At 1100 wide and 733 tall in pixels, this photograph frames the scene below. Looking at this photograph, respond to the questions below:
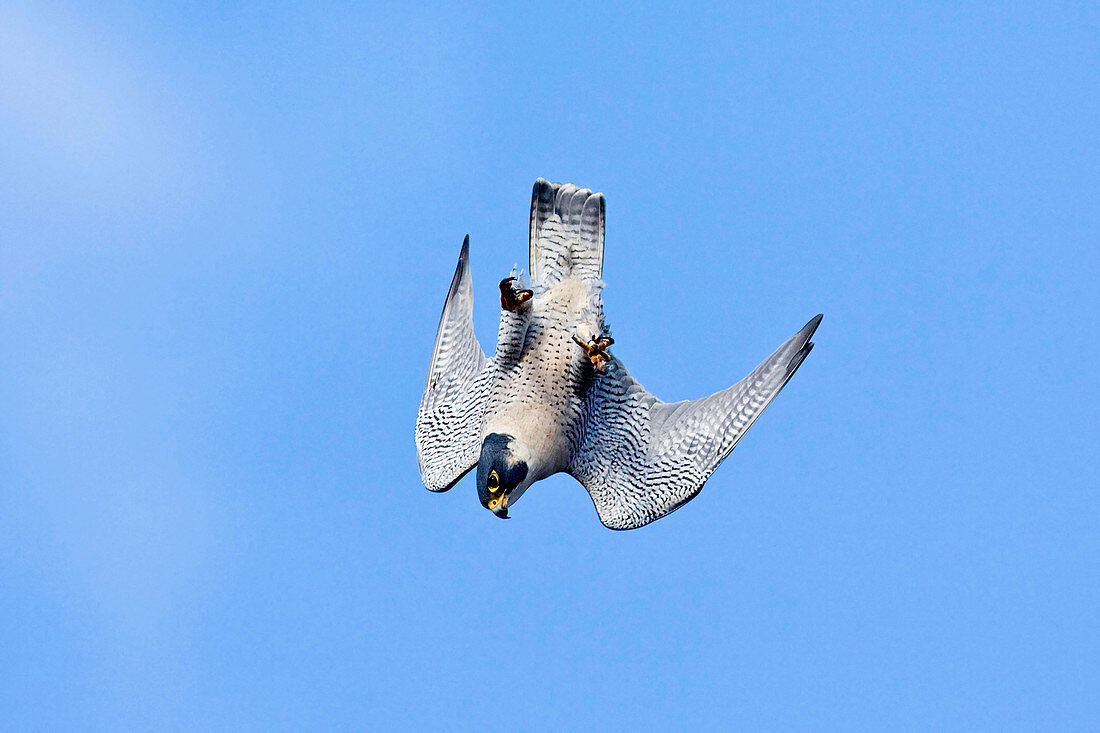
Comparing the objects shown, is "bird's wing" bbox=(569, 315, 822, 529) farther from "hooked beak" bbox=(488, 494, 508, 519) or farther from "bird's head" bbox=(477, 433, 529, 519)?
"hooked beak" bbox=(488, 494, 508, 519)

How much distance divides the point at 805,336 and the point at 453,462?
12.0 ft

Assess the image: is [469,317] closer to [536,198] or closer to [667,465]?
[536,198]

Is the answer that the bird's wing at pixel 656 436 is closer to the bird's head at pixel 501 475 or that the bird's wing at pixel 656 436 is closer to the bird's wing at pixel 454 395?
the bird's head at pixel 501 475

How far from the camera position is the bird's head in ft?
36.3

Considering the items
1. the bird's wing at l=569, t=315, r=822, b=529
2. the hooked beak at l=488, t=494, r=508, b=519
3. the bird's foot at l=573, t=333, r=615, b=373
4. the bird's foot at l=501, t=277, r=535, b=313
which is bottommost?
the hooked beak at l=488, t=494, r=508, b=519

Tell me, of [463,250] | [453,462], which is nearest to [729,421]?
[453,462]

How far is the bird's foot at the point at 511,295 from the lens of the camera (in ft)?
38.4

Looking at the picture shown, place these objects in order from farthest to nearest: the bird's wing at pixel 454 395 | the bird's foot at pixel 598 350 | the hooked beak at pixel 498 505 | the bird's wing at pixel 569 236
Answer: the bird's wing at pixel 454 395
the bird's wing at pixel 569 236
the bird's foot at pixel 598 350
the hooked beak at pixel 498 505

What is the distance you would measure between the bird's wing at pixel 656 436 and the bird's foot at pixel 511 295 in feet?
3.43

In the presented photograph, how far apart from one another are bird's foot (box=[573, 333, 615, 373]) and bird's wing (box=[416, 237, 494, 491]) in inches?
46.5

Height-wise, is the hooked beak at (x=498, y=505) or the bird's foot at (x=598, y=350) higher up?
the bird's foot at (x=598, y=350)

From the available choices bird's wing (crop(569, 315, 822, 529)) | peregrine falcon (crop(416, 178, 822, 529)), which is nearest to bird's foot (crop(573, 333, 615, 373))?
peregrine falcon (crop(416, 178, 822, 529))

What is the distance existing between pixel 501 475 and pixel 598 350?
5.06ft

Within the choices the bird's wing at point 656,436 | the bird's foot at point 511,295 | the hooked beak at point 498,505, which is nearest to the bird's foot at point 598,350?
the bird's wing at point 656,436
